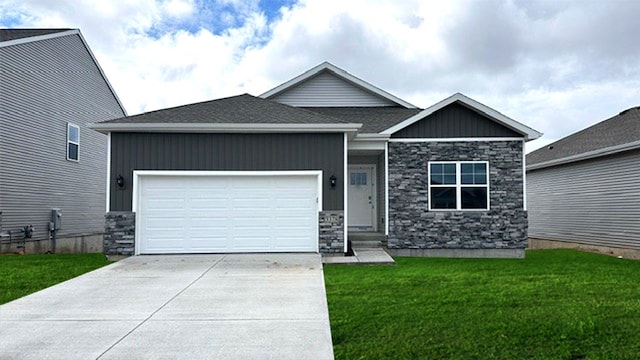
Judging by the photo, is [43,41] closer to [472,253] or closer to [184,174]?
[184,174]

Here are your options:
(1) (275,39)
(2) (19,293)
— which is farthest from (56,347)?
(1) (275,39)

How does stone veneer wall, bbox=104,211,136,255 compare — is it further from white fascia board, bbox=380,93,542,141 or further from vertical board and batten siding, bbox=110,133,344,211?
white fascia board, bbox=380,93,542,141

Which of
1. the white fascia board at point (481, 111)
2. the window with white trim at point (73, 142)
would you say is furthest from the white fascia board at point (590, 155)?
the window with white trim at point (73, 142)

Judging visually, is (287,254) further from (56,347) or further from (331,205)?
(56,347)

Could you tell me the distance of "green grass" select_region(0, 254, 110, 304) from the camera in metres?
7.79

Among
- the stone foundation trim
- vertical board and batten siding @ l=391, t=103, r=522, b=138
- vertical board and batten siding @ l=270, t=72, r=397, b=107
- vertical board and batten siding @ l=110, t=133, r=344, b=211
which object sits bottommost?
the stone foundation trim

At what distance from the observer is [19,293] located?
7469mm

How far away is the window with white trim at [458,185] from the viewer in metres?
12.5

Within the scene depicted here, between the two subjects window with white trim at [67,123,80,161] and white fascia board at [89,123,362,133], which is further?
window with white trim at [67,123,80,161]

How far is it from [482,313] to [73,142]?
16.5 m

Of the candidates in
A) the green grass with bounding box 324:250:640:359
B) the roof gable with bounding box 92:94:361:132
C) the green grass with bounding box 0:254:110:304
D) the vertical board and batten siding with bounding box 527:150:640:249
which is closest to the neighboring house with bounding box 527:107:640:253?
the vertical board and batten siding with bounding box 527:150:640:249

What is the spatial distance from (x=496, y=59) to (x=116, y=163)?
43.9 feet

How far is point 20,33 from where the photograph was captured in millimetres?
15945

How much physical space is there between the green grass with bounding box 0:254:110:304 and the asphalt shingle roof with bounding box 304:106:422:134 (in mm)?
7400
